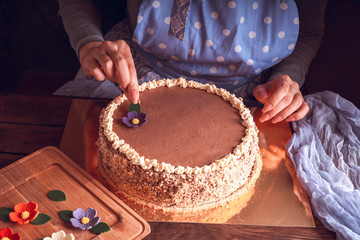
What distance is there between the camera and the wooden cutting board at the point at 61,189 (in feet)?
3.11

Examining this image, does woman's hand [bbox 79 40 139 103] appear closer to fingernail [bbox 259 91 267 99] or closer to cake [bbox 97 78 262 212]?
cake [bbox 97 78 262 212]

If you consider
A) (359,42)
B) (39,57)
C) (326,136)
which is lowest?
(39,57)

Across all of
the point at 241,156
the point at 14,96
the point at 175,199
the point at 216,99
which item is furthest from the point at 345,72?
the point at 14,96

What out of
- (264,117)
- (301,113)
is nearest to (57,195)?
(264,117)

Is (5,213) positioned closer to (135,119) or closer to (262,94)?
(135,119)

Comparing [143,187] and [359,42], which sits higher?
[359,42]

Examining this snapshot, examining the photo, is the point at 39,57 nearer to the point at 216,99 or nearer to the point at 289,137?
the point at 216,99

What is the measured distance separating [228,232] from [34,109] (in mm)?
835

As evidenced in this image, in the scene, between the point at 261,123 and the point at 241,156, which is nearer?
the point at 241,156

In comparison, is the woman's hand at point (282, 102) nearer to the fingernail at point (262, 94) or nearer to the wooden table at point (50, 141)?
the fingernail at point (262, 94)

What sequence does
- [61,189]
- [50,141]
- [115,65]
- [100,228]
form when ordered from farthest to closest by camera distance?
[50,141] → [115,65] → [61,189] → [100,228]

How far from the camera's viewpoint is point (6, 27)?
82.8 inches

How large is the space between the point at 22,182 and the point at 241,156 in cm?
63

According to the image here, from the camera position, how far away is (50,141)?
4.17 ft
